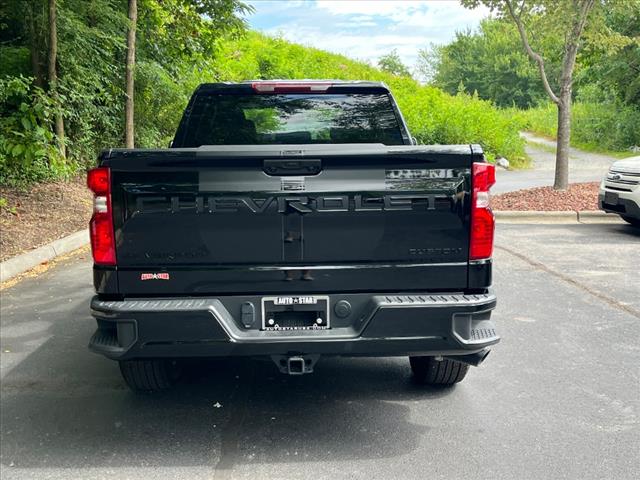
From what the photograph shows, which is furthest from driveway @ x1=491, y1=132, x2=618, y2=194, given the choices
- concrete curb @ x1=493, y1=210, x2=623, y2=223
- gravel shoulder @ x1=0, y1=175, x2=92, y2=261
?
gravel shoulder @ x1=0, y1=175, x2=92, y2=261

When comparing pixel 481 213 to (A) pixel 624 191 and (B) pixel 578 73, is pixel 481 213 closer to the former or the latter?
(A) pixel 624 191

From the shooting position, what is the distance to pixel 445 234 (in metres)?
3.46

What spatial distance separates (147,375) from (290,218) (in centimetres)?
153

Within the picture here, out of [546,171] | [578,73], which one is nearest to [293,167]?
[546,171]

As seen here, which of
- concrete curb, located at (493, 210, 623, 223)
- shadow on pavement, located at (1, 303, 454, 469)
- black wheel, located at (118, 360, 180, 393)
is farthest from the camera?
concrete curb, located at (493, 210, 623, 223)

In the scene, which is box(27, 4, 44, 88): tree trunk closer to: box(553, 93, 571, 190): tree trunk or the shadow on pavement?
the shadow on pavement

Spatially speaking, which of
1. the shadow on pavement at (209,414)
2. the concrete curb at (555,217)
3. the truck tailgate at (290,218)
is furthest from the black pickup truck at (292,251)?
the concrete curb at (555,217)

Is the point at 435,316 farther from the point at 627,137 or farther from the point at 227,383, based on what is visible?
the point at 627,137

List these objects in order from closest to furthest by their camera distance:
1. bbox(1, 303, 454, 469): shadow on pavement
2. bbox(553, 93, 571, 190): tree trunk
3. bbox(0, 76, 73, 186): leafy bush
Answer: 1. bbox(1, 303, 454, 469): shadow on pavement
2. bbox(0, 76, 73, 186): leafy bush
3. bbox(553, 93, 571, 190): tree trunk

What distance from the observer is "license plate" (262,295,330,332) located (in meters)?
3.46

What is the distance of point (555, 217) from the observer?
11812mm

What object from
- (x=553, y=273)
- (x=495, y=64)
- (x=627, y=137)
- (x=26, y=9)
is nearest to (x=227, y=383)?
(x=553, y=273)

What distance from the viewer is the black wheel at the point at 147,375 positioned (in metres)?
4.13

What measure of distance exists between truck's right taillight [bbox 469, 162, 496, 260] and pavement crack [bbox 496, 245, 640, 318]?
3.23 meters
